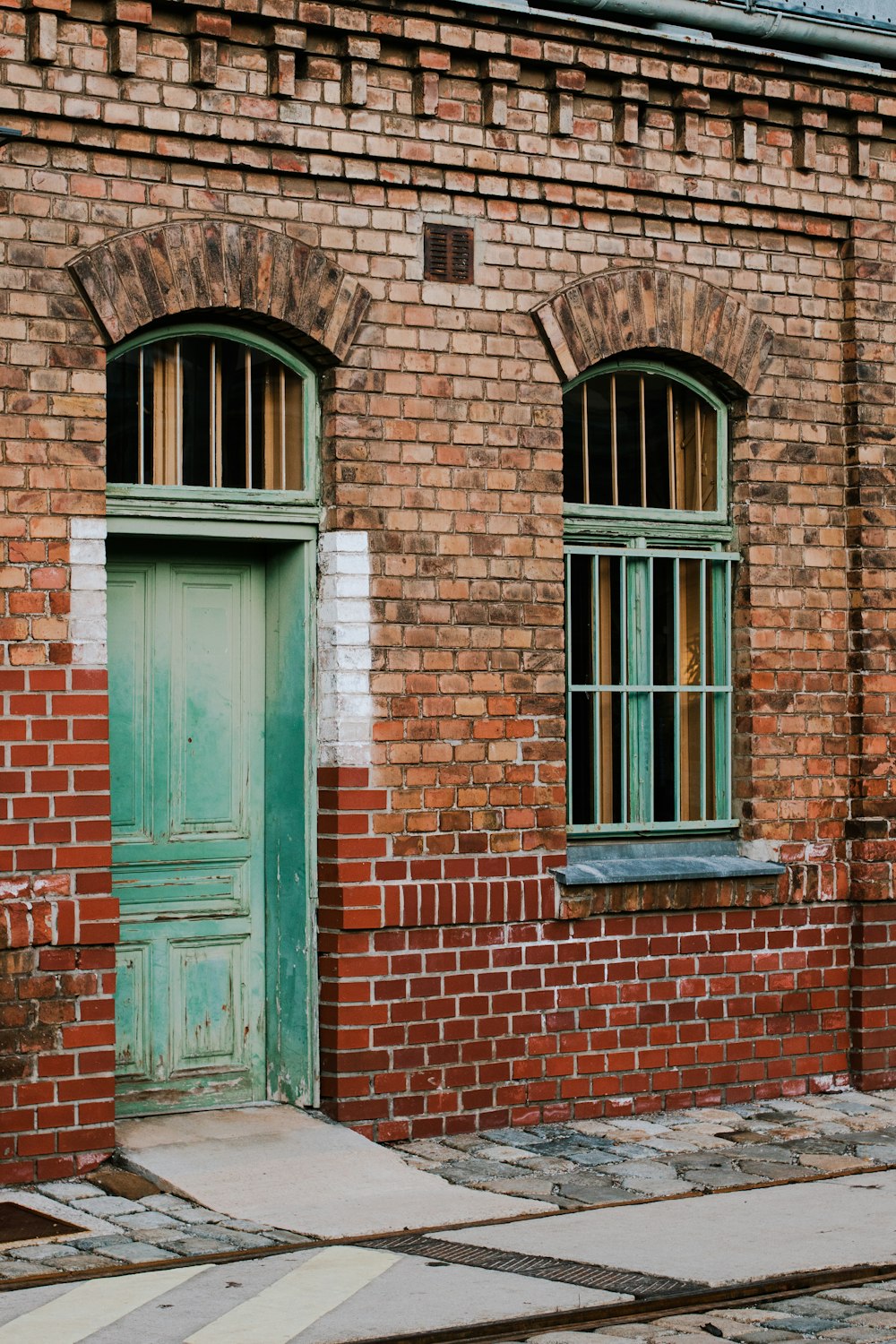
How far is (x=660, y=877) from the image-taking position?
9.29 meters

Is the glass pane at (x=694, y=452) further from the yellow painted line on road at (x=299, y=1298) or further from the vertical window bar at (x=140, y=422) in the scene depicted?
the yellow painted line on road at (x=299, y=1298)

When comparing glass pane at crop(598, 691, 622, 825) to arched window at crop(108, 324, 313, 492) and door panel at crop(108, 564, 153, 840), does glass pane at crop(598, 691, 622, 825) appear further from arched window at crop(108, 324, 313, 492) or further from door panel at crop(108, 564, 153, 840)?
door panel at crop(108, 564, 153, 840)

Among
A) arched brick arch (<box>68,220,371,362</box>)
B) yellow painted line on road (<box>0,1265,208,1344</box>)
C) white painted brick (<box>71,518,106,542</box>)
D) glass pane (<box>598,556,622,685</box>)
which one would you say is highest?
arched brick arch (<box>68,220,371,362</box>)

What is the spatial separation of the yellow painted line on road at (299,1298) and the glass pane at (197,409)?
11.2ft

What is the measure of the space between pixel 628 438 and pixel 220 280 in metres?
2.39

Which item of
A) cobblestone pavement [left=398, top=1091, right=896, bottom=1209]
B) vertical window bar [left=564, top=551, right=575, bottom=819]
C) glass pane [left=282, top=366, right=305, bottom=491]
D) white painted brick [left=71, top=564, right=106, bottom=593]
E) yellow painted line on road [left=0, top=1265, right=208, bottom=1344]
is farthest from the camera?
vertical window bar [left=564, top=551, right=575, bottom=819]

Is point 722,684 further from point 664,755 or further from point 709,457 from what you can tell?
point 709,457

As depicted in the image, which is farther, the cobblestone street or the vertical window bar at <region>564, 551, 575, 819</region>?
the vertical window bar at <region>564, 551, 575, 819</region>

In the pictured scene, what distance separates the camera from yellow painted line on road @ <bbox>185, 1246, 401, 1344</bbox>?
5.67 metres

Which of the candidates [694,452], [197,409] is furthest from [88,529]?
[694,452]

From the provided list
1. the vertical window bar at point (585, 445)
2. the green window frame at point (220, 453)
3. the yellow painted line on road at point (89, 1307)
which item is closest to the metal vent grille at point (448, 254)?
the green window frame at point (220, 453)

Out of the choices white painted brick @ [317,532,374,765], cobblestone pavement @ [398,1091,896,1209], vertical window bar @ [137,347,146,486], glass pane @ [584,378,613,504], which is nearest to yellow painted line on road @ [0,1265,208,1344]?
cobblestone pavement @ [398,1091,896,1209]

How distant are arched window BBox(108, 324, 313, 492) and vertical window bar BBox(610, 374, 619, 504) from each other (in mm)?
1684

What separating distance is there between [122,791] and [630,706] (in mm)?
2621
